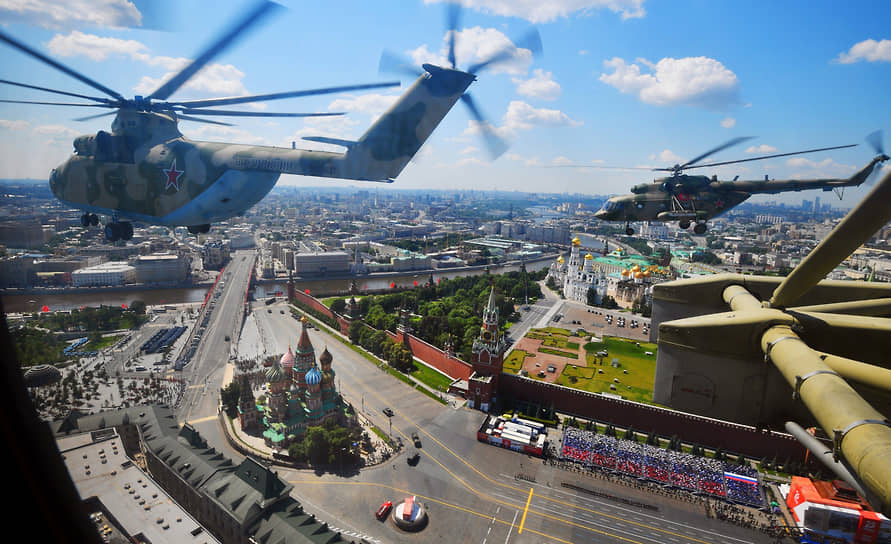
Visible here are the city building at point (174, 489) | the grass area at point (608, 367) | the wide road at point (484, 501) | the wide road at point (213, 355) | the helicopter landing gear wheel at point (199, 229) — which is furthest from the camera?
the grass area at point (608, 367)

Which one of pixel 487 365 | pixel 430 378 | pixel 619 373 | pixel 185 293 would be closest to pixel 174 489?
pixel 430 378

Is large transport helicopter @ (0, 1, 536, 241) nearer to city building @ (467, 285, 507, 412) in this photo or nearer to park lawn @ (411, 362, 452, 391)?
city building @ (467, 285, 507, 412)

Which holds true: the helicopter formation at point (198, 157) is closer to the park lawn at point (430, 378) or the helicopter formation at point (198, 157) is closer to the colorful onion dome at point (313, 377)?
the colorful onion dome at point (313, 377)

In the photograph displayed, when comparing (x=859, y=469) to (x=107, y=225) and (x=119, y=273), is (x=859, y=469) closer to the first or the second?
(x=107, y=225)

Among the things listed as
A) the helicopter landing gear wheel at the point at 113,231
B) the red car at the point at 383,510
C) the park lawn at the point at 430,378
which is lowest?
the red car at the point at 383,510

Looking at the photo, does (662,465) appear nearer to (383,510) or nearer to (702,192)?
(383,510)

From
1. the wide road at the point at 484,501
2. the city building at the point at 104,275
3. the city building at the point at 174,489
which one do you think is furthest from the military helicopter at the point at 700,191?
the city building at the point at 104,275

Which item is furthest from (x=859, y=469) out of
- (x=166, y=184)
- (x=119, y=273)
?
(x=119, y=273)
